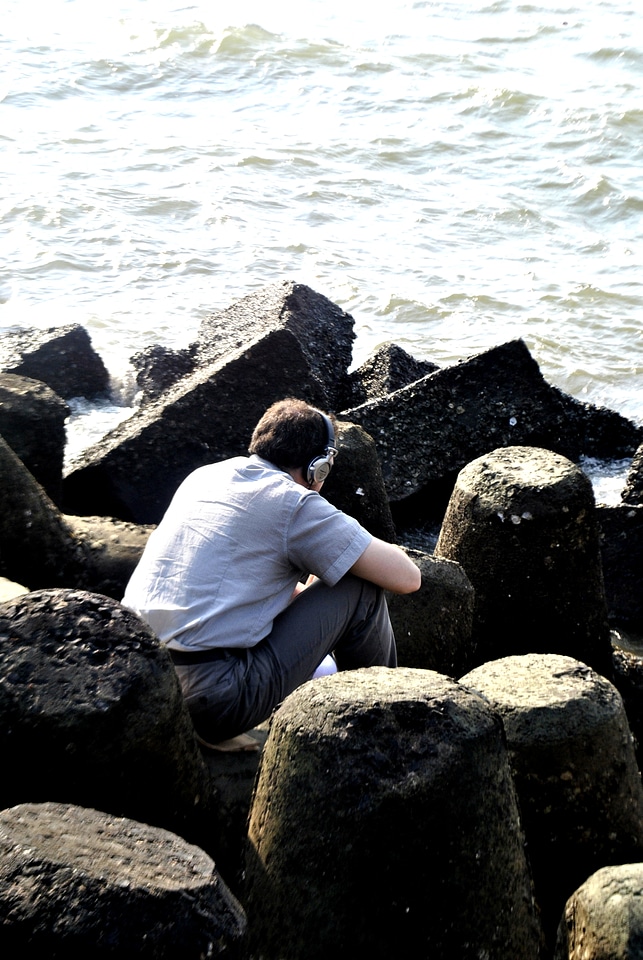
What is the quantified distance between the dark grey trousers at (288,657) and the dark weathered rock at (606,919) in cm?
128

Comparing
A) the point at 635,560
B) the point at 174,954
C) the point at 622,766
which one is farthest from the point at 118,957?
the point at 635,560

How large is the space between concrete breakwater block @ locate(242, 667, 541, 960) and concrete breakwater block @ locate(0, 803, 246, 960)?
284 millimetres

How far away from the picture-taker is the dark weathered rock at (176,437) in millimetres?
5340

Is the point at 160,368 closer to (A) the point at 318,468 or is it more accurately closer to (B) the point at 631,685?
(A) the point at 318,468

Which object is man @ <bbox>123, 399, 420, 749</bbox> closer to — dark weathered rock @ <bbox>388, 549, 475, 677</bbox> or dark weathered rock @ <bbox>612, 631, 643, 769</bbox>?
dark weathered rock @ <bbox>388, 549, 475, 677</bbox>

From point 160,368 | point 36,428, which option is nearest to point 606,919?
point 36,428

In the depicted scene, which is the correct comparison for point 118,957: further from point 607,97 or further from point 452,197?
point 607,97

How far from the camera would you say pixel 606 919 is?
230 centimetres

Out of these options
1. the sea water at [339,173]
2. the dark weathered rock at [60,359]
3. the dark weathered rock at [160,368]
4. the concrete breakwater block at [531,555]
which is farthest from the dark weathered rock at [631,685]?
the dark weathered rock at [60,359]

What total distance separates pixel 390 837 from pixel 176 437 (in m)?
3.43

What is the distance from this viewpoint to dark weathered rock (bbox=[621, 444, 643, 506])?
6.17 meters

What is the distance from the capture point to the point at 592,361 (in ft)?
34.0

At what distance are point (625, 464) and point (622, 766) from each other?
15.5 feet

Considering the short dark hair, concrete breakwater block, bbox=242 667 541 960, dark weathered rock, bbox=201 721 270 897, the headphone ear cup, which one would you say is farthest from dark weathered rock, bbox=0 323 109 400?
concrete breakwater block, bbox=242 667 541 960
